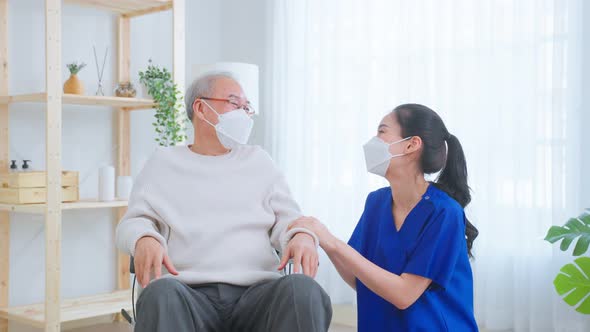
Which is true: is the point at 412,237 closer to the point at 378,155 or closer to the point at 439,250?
the point at 439,250

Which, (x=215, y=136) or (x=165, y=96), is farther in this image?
(x=165, y=96)

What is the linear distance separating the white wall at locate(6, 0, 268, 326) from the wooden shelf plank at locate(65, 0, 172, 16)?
0.12m

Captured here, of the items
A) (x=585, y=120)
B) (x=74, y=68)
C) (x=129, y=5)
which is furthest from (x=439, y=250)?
(x=129, y=5)

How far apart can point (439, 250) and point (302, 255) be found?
42 centimetres

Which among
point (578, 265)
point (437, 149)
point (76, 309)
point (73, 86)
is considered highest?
point (73, 86)

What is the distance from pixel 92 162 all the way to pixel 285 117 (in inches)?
42.9

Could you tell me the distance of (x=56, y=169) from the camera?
3139 millimetres

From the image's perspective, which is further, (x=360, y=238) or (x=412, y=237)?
(x=360, y=238)

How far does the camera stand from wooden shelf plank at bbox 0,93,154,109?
10.4ft

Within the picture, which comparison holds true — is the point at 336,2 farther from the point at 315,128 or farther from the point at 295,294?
the point at 295,294

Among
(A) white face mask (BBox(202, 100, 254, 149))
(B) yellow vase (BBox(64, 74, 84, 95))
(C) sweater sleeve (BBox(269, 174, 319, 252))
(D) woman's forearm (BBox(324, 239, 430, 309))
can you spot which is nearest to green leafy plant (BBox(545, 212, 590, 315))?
(D) woman's forearm (BBox(324, 239, 430, 309))

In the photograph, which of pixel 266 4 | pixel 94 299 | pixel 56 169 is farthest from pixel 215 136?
pixel 266 4

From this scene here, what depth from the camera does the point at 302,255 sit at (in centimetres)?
174

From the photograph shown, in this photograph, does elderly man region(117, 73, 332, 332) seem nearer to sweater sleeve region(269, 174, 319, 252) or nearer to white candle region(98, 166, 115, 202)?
sweater sleeve region(269, 174, 319, 252)
